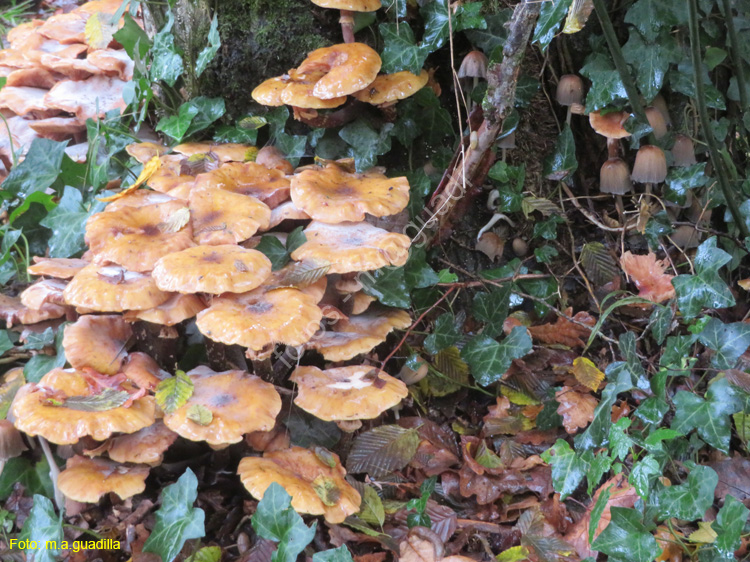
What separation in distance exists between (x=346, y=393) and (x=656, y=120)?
2.26 m

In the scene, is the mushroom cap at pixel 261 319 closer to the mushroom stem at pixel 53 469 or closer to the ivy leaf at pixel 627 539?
the mushroom stem at pixel 53 469

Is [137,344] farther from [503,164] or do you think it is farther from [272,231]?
[503,164]

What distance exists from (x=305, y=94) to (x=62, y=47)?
8.19 feet

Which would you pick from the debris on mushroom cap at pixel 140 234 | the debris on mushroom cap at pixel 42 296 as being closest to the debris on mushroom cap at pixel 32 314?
the debris on mushroom cap at pixel 42 296

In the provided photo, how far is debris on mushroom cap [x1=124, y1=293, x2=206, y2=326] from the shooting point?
2537mm

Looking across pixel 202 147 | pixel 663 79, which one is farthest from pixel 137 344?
pixel 663 79

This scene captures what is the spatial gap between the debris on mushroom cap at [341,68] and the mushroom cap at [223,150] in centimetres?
57

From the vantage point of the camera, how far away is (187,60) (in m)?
3.67

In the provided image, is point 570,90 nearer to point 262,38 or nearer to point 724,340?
point 724,340

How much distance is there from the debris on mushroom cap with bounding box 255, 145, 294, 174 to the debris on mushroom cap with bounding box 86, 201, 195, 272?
2.25 feet

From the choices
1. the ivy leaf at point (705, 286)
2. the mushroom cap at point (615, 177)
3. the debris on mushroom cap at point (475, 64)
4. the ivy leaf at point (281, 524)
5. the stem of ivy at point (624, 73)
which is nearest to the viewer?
the ivy leaf at point (281, 524)

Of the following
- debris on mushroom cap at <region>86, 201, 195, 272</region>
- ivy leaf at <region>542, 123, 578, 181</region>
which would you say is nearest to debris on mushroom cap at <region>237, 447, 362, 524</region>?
debris on mushroom cap at <region>86, 201, 195, 272</region>

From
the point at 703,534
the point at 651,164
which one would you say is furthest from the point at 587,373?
the point at 651,164

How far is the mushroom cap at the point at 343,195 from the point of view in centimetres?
282
